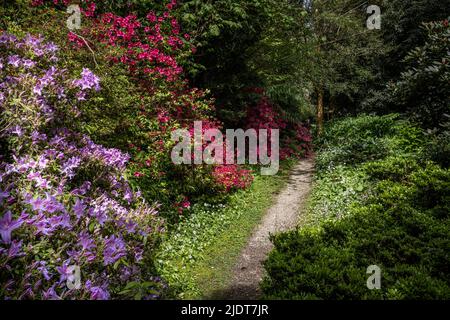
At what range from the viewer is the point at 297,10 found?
1309cm

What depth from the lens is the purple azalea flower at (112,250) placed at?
9.35 ft

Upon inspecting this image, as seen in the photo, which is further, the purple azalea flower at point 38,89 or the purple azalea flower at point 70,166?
the purple azalea flower at point 38,89

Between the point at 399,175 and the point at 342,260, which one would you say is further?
the point at 399,175

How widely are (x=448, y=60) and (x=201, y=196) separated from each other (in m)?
6.77

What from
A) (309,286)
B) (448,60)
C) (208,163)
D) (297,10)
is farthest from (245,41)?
(309,286)

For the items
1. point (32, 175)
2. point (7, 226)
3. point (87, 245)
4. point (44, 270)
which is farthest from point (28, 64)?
point (44, 270)

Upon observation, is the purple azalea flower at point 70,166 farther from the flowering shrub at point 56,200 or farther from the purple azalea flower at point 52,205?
the purple azalea flower at point 52,205

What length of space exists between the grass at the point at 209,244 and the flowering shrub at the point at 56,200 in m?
1.05

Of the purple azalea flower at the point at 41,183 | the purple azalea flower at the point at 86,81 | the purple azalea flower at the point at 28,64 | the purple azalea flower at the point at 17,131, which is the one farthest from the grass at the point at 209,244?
the purple azalea flower at the point at 28,64

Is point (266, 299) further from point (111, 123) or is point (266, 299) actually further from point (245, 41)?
point (245, 41)

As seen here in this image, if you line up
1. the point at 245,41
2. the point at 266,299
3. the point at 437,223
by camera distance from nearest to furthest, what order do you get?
the point at 266,299
the point at 437,223
the point at 245,41

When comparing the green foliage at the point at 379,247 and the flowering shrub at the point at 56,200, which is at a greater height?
the flowering shrub at the point at 56,200

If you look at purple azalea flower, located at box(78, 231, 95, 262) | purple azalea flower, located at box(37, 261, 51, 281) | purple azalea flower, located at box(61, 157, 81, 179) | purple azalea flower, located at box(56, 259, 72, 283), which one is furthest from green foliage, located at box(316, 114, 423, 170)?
purple azalea flower, located at box(37, 261, 51, 281)

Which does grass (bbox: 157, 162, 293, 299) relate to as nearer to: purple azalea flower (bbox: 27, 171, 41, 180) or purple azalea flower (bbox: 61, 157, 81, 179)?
purple azalea flower (bbox: 61, 157, 81, 179)
